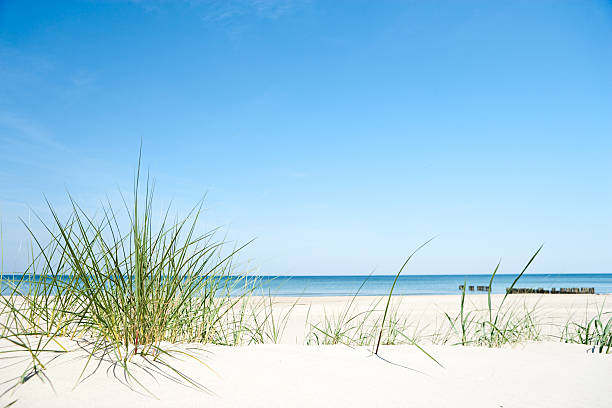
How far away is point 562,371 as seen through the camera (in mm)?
1515

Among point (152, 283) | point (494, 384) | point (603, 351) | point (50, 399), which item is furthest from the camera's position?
point (603, 351)

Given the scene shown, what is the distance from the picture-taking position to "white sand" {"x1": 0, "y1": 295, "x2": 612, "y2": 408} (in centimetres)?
116

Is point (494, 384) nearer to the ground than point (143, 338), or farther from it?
nearer to the ground

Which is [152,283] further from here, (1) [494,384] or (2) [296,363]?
(1) [494,384]

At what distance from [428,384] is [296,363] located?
18.8 inches

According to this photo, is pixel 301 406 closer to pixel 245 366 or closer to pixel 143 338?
pixel 245 366

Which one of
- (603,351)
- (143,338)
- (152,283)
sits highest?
(152,283)

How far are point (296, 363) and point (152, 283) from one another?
69cm

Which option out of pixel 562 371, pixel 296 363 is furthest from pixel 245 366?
pixel 562 371

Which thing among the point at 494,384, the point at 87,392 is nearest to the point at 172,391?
the point at 87,392

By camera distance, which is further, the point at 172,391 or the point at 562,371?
the point at 562,371

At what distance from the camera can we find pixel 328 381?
51.7 inches

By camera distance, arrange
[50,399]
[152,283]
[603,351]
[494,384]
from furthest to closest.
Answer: [603,351]
[152,283]
[494,384]
[50,399]

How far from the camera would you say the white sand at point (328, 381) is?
3.81ft
